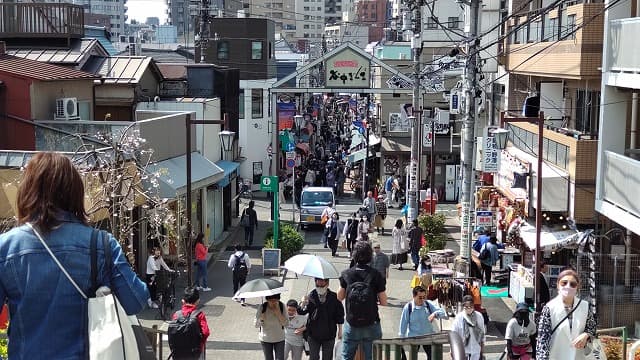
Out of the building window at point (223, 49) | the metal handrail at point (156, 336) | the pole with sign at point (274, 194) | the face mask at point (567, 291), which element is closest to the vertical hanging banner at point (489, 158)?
the pole with sign at point (274, 194)

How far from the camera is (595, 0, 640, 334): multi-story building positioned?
1658 centimetres

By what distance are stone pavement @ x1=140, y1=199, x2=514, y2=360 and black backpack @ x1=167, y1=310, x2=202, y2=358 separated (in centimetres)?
324

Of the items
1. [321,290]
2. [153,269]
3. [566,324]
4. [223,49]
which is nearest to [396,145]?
[223,49]

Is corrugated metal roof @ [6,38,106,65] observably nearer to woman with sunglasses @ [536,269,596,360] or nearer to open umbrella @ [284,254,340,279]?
open umbrella @ [284,254,340,279]

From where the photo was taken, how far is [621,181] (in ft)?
56.4

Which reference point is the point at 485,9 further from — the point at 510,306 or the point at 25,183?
the point at 25,183

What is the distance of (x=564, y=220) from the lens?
2036cm

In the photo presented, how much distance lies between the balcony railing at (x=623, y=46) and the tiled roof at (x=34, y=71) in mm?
11960

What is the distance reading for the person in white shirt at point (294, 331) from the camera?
11609 millimetres

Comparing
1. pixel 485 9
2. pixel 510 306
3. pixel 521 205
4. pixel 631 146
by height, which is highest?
pixel 485 9

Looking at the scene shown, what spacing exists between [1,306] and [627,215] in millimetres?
14752

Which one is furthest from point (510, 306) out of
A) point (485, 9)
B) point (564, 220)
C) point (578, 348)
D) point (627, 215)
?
point (485, 9)

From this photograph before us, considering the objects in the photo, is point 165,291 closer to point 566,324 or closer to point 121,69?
point 121,69

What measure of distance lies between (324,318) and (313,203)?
23053 millimetres
